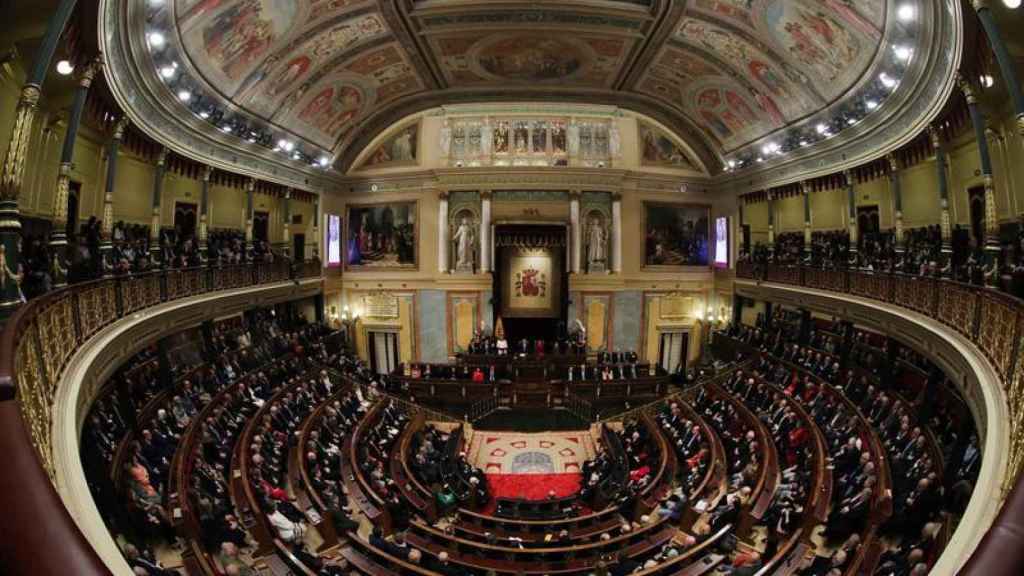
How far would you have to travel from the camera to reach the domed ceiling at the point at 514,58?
538 inches

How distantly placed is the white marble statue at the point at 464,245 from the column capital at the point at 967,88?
17.5 meters

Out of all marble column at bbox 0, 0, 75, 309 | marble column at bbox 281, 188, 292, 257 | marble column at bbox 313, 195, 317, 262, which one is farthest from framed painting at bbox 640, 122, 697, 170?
marble column at bbox 0, 0, 75, 309

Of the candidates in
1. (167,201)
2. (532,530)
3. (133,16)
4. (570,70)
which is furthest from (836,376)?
(167,201)

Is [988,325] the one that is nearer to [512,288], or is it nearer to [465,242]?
[512,288]

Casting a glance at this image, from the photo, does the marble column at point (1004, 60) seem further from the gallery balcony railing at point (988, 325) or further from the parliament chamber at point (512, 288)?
the gallery balcony railing at point (988, 325)

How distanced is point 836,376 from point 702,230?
11242 millimetres

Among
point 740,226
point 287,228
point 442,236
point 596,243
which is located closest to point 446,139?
point 442,236

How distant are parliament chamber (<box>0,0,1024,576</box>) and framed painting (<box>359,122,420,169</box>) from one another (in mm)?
347

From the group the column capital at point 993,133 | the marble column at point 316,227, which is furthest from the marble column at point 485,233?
the column capital at point 993,133

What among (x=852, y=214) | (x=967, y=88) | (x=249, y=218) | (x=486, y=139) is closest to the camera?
(x=967, y=88)

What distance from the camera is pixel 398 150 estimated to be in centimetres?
2423

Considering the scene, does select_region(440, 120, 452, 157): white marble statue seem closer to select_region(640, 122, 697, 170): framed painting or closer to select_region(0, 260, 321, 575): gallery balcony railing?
select_region(640, 122, 697, 170): framed painting

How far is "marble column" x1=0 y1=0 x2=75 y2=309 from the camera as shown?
543 cm

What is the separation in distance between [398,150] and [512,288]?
8711 millimetres
